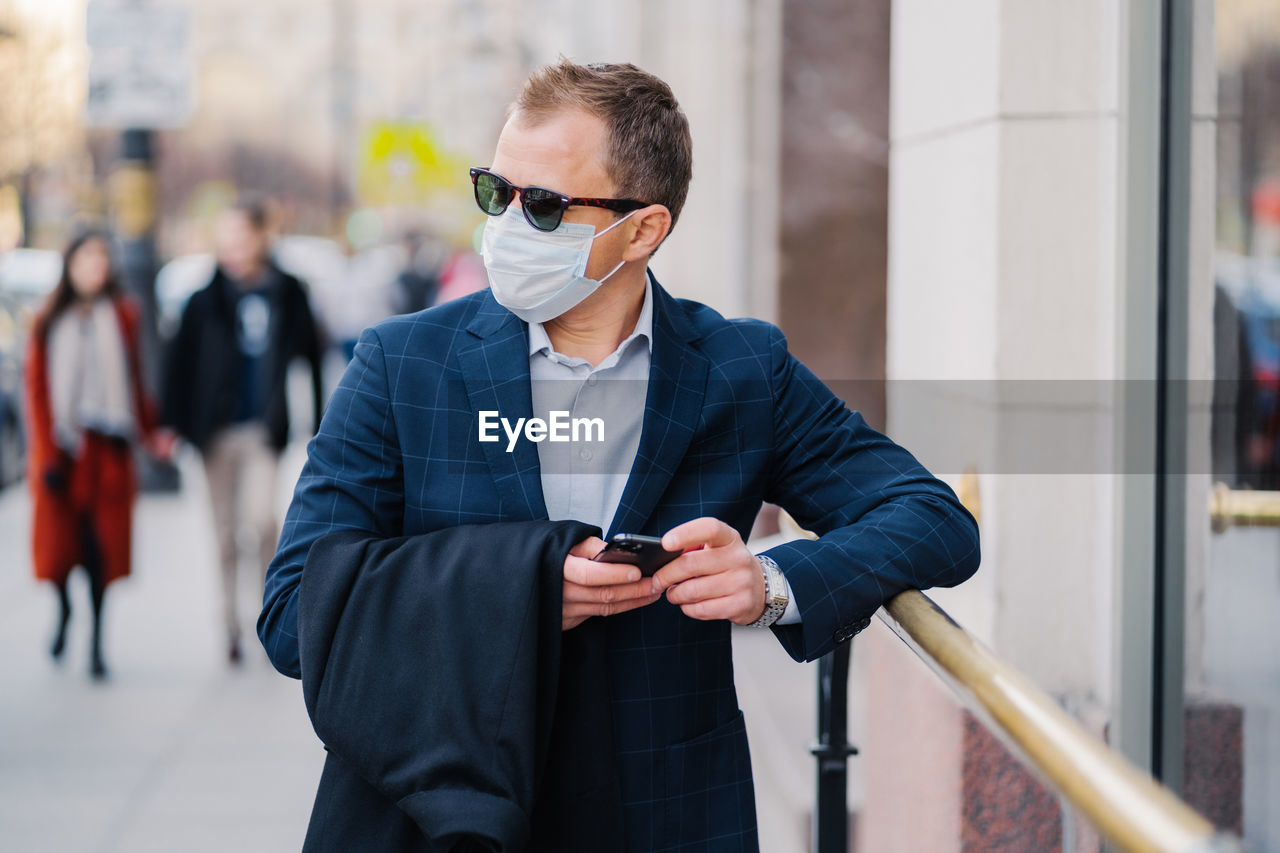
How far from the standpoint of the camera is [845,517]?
220 cm

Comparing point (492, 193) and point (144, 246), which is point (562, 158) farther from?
point (144, 246)

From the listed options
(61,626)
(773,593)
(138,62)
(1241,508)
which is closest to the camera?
(773,593)

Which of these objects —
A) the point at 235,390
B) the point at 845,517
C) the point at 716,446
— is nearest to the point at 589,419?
the point at 716,446

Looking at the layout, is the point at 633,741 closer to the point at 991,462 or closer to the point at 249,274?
the point at 991,462

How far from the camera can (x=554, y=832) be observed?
1.98m

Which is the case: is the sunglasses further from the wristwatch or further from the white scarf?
the white scarf

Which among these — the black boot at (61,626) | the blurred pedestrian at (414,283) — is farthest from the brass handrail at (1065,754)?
the blurred pedestrian at (414,283)

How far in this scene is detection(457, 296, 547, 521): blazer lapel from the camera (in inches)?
80.0

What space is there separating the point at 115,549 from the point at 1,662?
79cm

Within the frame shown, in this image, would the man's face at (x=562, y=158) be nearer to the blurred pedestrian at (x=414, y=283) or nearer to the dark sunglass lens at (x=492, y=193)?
the dark sunglass lens at (x=492, y=193)

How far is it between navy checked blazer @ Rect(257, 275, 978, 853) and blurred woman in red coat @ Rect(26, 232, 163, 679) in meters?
5.34

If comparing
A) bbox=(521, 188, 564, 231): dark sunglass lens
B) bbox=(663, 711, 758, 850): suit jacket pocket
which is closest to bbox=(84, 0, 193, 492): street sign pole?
bbox=(521, 188, 564, 231): dark sunglass lens

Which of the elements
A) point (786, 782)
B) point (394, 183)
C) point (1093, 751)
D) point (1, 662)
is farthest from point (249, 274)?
point (394, 183)

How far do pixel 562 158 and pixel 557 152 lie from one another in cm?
1
